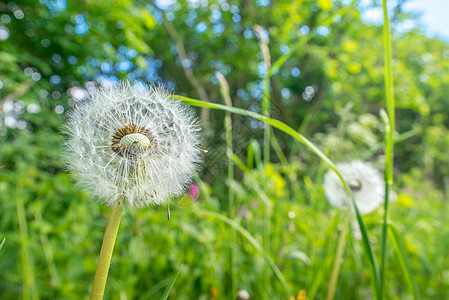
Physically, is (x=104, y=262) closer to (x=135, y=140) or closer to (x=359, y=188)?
(x=135, y=140)

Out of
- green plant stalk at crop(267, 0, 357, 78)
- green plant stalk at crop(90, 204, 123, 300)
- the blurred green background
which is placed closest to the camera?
green plant stalk at crop(90, 204, 123, 300)

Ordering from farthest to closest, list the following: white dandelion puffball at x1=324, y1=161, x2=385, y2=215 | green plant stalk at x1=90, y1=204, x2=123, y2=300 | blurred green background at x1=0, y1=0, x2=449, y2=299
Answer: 1. blurred green background at x1=0, y1=0, x2=449, y2=299
2. white dandelion puffball at x1=324, y1=161, x2=385, y2=215
3. green plant stalk at x1=90, y1=204, x2=123, y2=300

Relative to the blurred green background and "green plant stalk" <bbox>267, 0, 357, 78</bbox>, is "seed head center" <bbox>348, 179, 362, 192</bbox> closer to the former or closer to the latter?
the blurred green background

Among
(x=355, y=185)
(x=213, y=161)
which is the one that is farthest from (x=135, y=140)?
(x=355, y=185)

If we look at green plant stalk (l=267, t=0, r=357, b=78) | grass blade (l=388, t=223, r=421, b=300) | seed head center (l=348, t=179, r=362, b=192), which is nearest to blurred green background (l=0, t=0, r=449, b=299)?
green plant stalk (l=267, t=0, r=357, b=78)

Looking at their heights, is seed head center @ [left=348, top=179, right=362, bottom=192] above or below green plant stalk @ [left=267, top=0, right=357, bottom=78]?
below

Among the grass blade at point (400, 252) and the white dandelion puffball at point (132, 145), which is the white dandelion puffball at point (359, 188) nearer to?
the grass blade at point (400, 252)

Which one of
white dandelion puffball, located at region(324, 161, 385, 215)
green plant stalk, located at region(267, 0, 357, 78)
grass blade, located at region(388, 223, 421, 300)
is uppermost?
green plant stalk, located at region(267, 0, 357, 78)

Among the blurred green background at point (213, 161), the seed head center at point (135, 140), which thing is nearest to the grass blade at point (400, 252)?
the blurred green background at point (213, 161)
